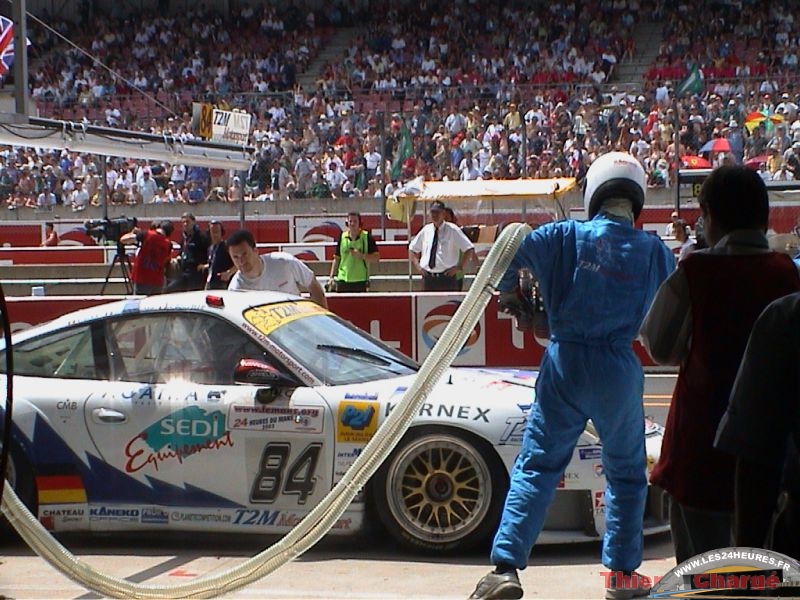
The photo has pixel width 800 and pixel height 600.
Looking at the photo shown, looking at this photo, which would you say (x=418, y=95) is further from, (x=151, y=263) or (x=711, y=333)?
(x=711, y=333)

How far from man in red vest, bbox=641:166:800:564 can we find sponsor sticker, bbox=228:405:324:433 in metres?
2.72

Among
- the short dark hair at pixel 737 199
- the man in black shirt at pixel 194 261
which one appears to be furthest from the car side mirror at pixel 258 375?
the man in black shirt at pixel 194 261

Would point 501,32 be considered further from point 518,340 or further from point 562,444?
point 562,444

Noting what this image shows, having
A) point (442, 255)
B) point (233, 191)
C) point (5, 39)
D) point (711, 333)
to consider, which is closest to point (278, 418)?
point (711, 333)

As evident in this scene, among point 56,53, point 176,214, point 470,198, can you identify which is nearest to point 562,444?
point 470,198

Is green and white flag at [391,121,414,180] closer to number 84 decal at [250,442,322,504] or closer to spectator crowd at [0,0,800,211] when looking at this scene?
spectator crowd at [0,0,800,211]

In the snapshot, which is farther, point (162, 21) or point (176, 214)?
point (162, 21)

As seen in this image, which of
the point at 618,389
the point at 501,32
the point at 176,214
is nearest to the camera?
the point at 618,389

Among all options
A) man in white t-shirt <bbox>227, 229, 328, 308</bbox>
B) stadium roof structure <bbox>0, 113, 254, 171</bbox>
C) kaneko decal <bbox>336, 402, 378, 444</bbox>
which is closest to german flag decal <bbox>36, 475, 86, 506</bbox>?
kaneko decal <bbox>336, 402, 378, 444</bbox>

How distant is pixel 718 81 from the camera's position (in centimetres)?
2512

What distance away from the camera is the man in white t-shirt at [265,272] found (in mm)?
8492

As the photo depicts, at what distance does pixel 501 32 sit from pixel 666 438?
118 ft

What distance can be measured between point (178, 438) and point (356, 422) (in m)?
0.92

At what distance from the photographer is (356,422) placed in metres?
6.39
